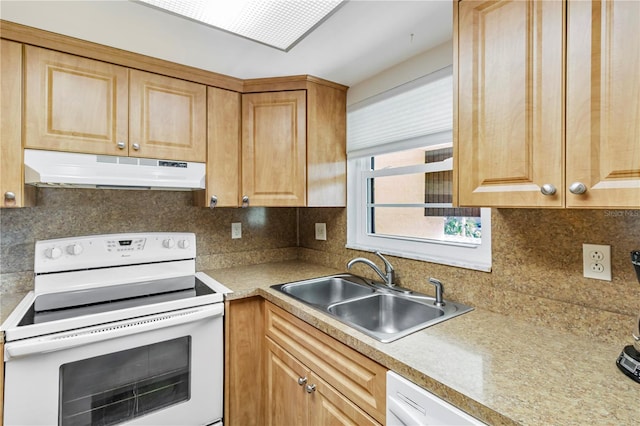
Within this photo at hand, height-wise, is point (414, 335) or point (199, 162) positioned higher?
point (199, 162)

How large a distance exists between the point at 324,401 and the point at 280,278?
2.56 ft

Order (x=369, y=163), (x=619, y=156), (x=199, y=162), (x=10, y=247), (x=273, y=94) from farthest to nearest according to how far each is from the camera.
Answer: (x=369, y=163) → (x=273, y=94) → (x=199, y=162) → (x=10, y=247) → (x=619, y=156)

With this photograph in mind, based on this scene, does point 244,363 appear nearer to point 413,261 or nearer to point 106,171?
point 413,261

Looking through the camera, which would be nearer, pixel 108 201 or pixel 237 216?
pixel 108 201

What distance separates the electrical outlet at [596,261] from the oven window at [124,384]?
5.32 ft

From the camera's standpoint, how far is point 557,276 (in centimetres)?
114

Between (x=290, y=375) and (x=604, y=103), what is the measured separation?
4.75 ft

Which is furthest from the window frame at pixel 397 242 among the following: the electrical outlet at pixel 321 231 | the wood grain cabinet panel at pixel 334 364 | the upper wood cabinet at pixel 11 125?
the upper wood cabinet at pixel 11 125

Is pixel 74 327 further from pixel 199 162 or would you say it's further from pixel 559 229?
pixel 559 229

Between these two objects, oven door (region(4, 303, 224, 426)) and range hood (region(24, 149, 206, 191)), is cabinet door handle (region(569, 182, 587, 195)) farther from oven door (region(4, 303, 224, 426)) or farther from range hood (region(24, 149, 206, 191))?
range hood (region(24, 149, 206, 191))

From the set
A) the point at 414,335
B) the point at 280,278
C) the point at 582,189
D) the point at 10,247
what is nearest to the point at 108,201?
the point at 10,247

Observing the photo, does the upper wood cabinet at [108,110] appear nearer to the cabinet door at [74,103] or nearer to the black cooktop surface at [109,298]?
the cabinet door at [74,103]

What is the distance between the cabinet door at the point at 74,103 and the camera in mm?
1403

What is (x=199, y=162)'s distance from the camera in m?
1.81
